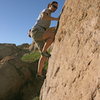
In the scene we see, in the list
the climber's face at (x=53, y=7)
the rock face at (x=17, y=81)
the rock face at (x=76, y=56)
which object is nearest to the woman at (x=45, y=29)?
the climber's face at (x=53, y=7)

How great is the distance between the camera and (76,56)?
7922 mm

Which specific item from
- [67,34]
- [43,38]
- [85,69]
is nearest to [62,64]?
[67,34]

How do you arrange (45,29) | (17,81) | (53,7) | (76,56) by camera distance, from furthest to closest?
(17,81), (45,29), (53,7), (76,56)

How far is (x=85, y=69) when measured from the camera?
720 centimetres

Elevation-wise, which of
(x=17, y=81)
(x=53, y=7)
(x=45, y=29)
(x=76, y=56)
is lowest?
(x=17, y=81)

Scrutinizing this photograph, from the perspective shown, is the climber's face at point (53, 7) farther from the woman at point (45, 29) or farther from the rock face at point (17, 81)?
the rock face at point (17, 81)

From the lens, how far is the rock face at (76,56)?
6.85 m

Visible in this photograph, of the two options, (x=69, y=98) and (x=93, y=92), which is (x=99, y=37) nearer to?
(x=93, y=92)

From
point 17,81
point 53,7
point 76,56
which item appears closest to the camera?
point 76,56

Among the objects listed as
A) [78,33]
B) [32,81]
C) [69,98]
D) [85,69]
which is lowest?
[32,81]

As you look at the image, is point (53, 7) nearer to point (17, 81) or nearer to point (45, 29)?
point (45, 29)

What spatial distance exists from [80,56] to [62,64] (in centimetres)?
140

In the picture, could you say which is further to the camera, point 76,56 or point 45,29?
point 45,29

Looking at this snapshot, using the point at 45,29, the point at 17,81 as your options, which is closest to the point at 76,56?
the point at 45,29
